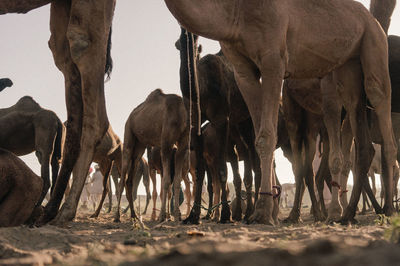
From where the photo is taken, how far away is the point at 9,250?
2.18 m

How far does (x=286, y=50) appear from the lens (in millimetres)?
4785

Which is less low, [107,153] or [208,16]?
[208,16]

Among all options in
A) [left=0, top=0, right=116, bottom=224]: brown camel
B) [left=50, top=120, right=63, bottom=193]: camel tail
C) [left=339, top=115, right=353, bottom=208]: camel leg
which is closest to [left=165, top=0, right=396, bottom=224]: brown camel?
[left=339, top=115, right=353, bottom=208]: camel leg

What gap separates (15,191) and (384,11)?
6.55 metres

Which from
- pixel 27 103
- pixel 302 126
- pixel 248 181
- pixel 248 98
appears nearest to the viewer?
pixel 248 98

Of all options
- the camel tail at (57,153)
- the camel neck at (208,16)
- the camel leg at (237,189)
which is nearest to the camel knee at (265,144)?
the camel neck at (208,16)

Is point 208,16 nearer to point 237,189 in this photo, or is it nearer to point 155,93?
point 237,189

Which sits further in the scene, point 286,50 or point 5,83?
point 5,83

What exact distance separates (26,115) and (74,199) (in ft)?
21.5

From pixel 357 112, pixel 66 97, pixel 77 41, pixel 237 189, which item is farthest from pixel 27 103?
pixel 357 112

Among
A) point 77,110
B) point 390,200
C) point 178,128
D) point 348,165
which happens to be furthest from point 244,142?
point 77,110

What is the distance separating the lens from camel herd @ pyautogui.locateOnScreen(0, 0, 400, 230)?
4094 millimetres

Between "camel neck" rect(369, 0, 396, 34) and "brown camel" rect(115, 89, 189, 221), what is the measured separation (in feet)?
12.9

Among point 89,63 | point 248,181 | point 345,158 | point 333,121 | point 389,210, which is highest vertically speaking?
point 89,63
